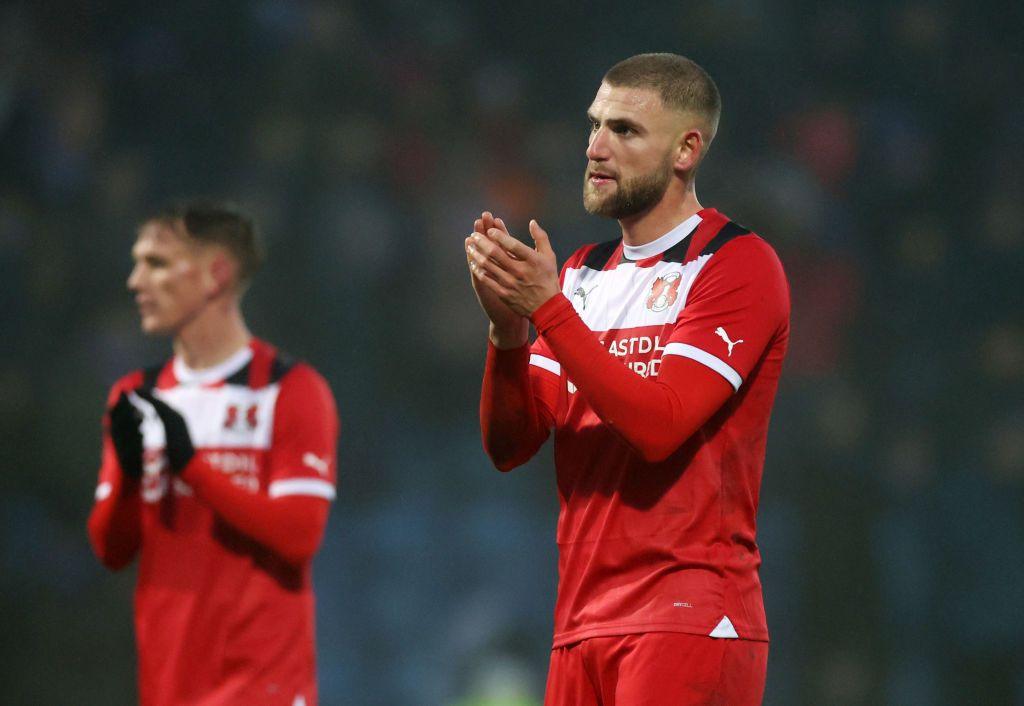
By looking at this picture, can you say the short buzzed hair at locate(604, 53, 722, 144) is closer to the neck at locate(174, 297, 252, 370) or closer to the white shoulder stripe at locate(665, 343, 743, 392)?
the white shoulder stripe at locate(665, 343, 743, 392)

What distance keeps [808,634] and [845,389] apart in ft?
3.73

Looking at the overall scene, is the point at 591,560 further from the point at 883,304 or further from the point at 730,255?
the point at 883,304

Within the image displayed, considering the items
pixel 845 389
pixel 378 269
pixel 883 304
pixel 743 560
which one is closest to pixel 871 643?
pixel 845 389

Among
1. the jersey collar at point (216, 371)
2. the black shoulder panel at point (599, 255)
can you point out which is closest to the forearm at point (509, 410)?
the black shoulder panel at point (599, 255)

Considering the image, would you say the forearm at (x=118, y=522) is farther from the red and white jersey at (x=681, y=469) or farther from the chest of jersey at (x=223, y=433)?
the red and white jersey at (x=681, y=469)

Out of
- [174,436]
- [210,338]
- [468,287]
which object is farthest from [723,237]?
[468,287]

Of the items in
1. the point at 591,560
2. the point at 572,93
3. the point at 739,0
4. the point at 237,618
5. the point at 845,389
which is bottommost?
the point at 237,618

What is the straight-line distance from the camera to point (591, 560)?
2295 millimetres

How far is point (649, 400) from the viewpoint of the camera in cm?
210

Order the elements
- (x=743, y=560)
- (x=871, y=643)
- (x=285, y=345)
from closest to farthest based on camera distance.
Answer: (x=743, y=560)
(x=871, y=643)
(x=285, y=345)

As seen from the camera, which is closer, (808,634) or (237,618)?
(237,618)

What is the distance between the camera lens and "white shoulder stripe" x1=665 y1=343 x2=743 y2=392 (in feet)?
7.18

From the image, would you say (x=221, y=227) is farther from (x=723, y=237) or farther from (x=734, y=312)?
(x=734, y=312)

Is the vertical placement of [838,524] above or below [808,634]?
above
